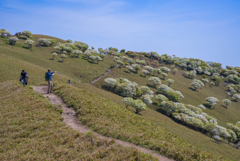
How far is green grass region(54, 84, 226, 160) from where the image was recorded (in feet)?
35.5

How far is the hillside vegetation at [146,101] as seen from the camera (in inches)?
596

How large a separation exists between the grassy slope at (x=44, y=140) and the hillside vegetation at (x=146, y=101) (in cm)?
282

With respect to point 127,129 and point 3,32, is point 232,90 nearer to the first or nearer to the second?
point 127,129

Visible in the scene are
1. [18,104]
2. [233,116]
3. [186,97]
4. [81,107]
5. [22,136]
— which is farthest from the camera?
[186,97]

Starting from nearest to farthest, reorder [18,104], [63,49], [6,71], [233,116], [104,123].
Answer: [104,123]
[18,104]
[6,71]
[233,116]
[63,49]

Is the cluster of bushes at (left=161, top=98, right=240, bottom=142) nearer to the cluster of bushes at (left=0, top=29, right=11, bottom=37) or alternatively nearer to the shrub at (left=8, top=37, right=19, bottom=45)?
the shrub at (left=8, top=37, right=19, bottom=45)

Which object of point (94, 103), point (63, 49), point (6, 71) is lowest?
point (6, 71)

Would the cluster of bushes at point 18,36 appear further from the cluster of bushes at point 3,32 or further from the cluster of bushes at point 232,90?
the cluster of bushes at point 232,90

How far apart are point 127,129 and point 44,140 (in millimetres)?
8607

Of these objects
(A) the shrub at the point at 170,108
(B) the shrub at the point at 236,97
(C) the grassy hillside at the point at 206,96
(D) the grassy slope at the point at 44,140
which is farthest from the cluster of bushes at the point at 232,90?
(D) the grassy slope at the point at 44,140

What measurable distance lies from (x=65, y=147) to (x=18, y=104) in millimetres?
12732

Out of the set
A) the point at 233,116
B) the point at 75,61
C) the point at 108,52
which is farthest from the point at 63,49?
the point at 233,116

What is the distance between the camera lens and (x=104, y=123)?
15.4 m

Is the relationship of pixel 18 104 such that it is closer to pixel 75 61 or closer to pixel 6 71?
pixel 6 71
